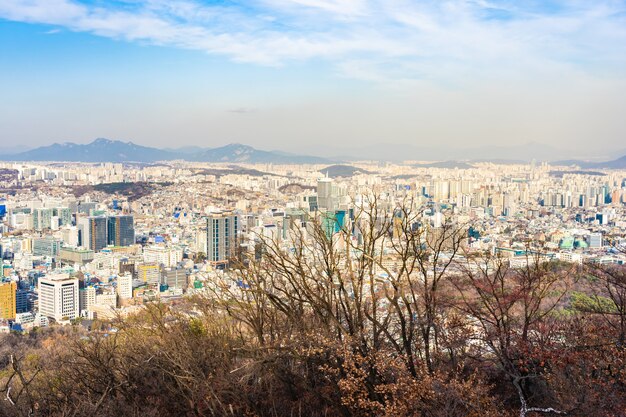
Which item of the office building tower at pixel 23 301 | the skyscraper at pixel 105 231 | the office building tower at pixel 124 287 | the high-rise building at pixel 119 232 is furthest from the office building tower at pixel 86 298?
the high-rise building at pixel 119 232

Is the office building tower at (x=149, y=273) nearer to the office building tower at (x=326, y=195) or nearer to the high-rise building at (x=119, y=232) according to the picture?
the office building tower at (x=326, y=195)

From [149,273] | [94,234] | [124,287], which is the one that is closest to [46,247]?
[94,234]

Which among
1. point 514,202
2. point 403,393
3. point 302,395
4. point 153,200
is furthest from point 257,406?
point 153,200

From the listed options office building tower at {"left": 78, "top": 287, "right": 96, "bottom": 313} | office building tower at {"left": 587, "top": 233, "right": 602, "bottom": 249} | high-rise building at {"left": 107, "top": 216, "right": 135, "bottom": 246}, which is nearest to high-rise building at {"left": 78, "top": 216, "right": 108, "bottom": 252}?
high-rise building at {"left": 107, "top": 216, "right": 135, "bottom": 246}

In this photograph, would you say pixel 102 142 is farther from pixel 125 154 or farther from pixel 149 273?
pixel 149 273

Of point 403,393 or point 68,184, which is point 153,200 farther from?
point 403,393

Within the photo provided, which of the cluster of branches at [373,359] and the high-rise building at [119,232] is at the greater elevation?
the cluster of branches at [373,359]

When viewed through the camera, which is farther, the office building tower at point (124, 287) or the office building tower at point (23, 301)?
the office building tower at point (124, 287)
